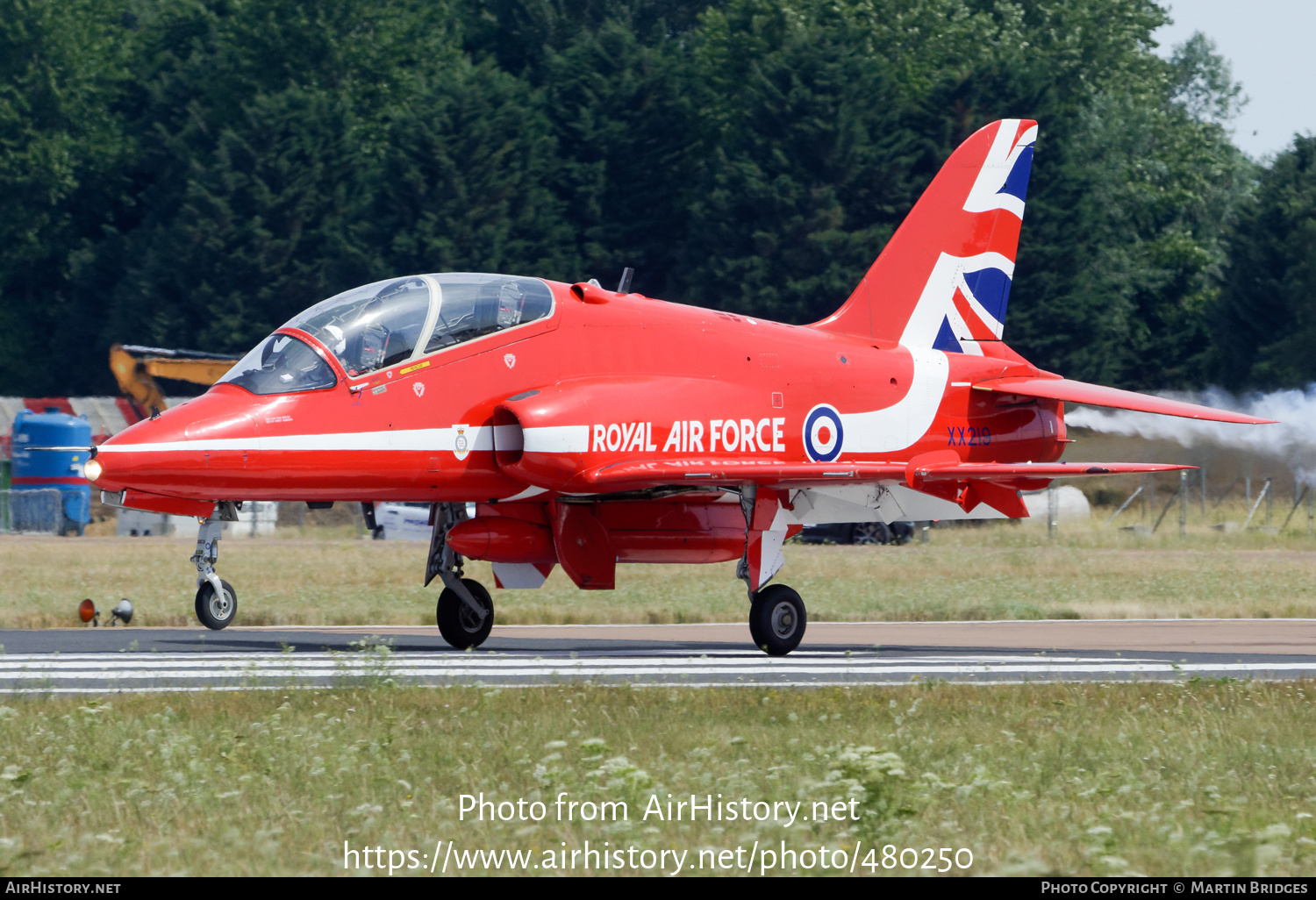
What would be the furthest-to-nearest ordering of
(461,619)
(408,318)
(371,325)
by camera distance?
(461,619) → (408,318) → (371,325)

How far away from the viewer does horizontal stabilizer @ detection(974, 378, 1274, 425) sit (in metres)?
17.2

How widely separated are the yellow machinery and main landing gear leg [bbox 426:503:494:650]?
26.4 metres

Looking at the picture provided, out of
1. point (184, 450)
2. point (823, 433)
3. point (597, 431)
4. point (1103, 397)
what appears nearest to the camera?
point (184, 450)

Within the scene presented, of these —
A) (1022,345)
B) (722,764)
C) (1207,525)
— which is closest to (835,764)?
(722,764)

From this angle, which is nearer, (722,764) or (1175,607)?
(722,764)

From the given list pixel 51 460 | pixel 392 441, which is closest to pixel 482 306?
pixel 392 441

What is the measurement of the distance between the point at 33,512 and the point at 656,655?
33.0 metres

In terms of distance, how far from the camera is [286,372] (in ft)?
47.1

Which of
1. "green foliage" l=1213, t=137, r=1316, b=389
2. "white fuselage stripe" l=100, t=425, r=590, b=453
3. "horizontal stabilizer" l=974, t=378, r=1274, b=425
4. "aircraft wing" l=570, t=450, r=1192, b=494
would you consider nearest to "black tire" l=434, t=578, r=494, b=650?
"white fuselage stripe" l=100, t=425, r=590, b=453

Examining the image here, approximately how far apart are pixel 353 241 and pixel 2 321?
17919 mm

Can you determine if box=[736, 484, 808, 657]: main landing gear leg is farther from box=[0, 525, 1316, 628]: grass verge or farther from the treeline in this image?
the treeline

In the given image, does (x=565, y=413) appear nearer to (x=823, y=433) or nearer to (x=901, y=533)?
(x=823, y=433)

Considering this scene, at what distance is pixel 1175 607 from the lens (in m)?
21.8
